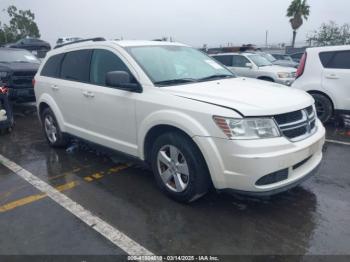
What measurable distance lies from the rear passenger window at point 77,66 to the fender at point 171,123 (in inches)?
56.5

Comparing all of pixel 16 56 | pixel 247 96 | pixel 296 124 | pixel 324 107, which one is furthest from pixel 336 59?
pixel 16 56

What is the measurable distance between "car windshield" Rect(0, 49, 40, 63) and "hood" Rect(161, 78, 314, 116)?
8445 millimetres

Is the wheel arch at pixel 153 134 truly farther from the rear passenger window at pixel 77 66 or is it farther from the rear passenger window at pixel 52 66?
the rear passenger window at pixel 52 66

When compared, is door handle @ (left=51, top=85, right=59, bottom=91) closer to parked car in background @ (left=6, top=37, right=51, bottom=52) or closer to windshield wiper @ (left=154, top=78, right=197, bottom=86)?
windshield wiper @ (left=154, top=78, right=197, bottom=86)

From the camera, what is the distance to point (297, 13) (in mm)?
39656

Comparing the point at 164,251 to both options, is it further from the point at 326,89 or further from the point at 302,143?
the point at 326,89

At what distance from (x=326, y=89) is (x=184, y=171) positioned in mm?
4837

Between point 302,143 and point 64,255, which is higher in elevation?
point 302,143

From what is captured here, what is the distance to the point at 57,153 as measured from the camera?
18.5ft

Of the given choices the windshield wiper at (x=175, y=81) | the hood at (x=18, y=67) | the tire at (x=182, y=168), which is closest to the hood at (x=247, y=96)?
the windshield wiper at (x=175, y=81)

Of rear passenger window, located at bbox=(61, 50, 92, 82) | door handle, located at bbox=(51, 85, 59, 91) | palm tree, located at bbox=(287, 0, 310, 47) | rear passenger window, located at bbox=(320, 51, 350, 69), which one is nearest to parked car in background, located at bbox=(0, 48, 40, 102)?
door handle, located at bbox=(51, 85, 59, 91)

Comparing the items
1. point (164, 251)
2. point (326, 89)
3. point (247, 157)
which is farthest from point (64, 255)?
point (326, 89)

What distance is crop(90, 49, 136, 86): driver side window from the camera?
13.8ft

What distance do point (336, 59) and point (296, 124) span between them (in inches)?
175
